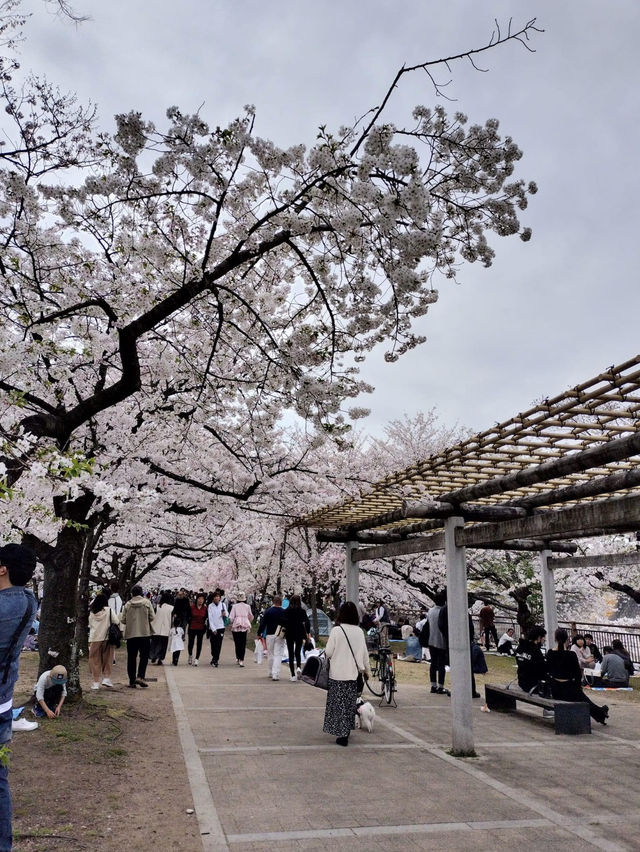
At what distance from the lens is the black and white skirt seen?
777 centimetres

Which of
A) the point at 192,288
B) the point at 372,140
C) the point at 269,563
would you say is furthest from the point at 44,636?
the point at 269,563

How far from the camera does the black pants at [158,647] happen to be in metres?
16.2

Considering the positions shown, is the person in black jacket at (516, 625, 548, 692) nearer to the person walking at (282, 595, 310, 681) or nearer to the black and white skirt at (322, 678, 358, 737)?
the black and white skirt at (322, 678, 358, 737)

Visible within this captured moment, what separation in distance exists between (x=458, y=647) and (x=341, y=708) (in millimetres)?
1640

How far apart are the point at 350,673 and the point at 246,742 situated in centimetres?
147

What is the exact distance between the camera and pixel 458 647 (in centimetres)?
752

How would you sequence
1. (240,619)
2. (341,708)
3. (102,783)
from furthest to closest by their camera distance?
(240,619)
(341,708)
(102,783)

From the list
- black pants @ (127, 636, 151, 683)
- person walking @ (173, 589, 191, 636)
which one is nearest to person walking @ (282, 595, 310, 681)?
black pants @ (127, 636, 151, 683)

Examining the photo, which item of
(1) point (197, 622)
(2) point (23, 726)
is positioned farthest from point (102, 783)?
(1) point (197, 622)

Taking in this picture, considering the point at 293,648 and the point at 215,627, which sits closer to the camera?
the point at 293,648

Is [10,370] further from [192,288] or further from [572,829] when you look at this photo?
[572,829]

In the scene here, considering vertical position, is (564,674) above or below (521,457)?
below

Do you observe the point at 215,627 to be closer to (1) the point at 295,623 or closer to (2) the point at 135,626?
(1) the point at 295,623

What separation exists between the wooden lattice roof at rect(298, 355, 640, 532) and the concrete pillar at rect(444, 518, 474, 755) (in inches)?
28.6
